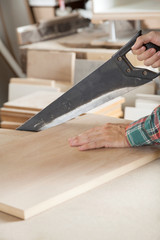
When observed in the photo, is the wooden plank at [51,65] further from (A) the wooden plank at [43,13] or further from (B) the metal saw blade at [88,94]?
(A) the wooden plank at [43,13]

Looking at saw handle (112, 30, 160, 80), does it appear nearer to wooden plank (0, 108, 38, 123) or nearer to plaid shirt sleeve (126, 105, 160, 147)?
plaid shirt sleeve (126, 105, 160, 147)

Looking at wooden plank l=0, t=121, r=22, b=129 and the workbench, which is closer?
the workbench

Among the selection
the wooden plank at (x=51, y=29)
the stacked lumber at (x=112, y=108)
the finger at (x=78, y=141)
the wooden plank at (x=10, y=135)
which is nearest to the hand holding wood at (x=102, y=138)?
the finger at (x=78, y=141)

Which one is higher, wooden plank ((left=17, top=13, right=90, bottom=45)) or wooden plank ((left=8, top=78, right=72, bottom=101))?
wooden plank ((left=17, top=13, right=90, bottom=45))

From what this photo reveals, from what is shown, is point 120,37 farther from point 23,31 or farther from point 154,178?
point 154,178

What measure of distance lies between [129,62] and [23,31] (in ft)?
4.85

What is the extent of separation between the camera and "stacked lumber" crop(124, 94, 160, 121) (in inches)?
75.4

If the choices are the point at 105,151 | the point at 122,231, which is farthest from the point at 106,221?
the point at 105,151

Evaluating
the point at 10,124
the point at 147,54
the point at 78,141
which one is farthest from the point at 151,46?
the point at 10,124

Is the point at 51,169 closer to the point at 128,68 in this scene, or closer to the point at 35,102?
the point at 128,68

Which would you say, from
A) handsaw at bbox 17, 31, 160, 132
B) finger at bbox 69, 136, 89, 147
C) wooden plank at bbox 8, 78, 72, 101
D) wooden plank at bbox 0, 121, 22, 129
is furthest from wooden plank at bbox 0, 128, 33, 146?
wooden plank at bbox 8, 78, 72, 101

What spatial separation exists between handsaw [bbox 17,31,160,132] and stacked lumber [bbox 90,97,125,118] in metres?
0.32

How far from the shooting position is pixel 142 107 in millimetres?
1943

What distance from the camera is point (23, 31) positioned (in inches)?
109
